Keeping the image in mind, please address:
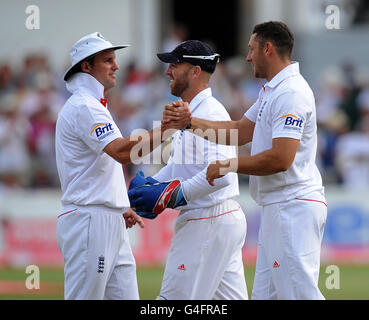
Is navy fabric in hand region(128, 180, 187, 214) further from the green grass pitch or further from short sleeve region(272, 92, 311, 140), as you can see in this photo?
the green grass pitch

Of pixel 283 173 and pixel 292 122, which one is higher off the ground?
pixel 292 122

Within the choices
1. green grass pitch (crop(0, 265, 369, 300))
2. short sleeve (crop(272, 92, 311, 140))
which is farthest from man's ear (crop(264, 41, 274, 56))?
green grass pitch (crop(0, 265, 369, 300))

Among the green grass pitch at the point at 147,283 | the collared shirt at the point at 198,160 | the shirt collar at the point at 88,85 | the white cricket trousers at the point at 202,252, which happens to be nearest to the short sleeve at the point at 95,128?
the shirt collar at the point at 88,85

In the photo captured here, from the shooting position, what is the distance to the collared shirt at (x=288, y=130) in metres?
6.00

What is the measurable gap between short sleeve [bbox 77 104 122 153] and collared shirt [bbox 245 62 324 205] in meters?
1.08

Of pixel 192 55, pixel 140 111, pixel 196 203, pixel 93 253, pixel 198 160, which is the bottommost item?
pixel 140 111

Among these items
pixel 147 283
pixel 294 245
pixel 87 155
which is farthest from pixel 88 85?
pixel 147 283

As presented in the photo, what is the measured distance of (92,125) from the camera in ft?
20.7

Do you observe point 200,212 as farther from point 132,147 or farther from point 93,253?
point 93,253

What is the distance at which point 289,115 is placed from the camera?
5988mm

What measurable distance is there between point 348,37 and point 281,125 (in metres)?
11.9

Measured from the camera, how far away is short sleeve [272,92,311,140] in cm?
596

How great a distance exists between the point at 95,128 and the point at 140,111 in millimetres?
8984
